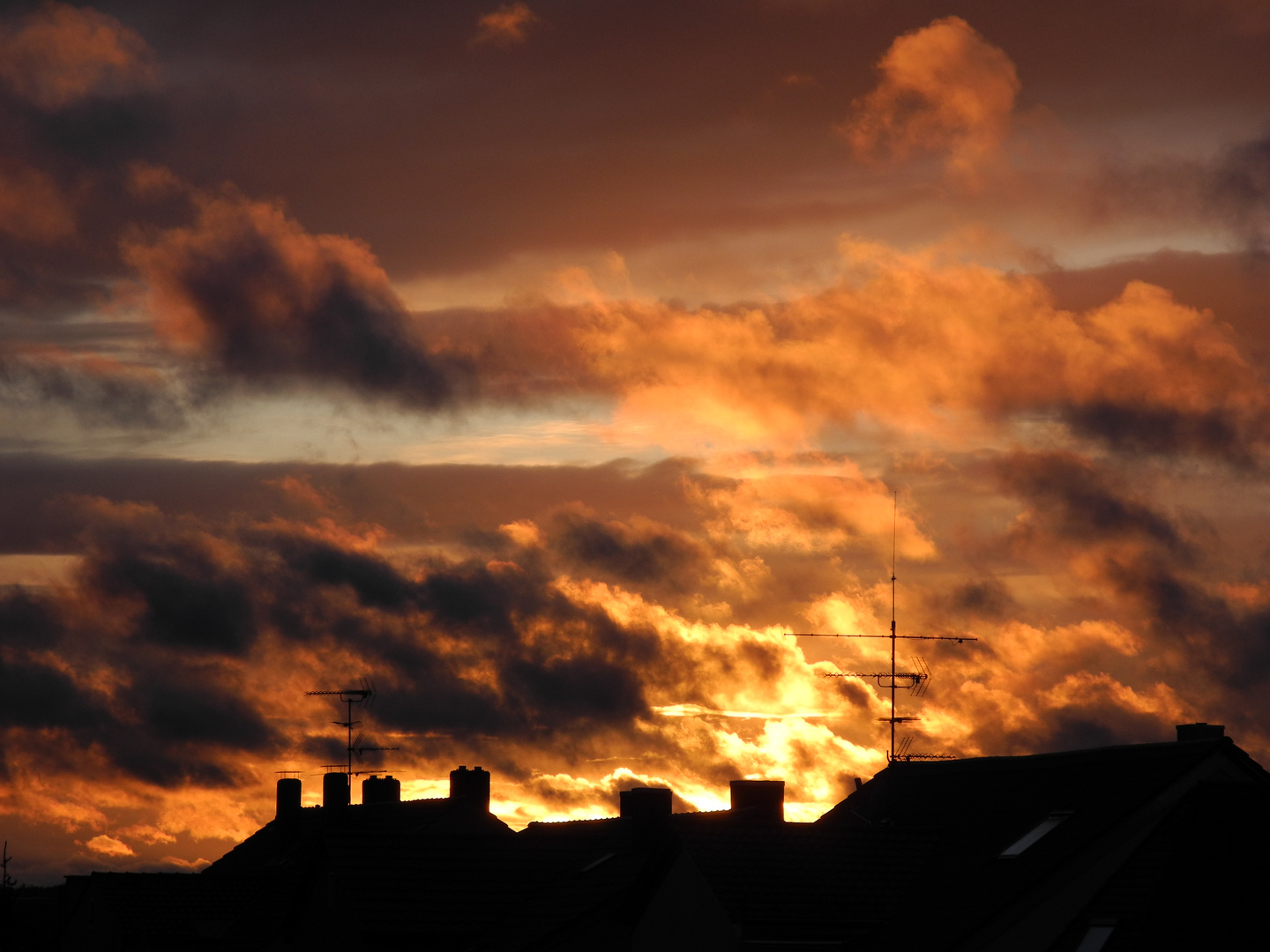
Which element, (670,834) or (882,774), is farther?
(882,774)

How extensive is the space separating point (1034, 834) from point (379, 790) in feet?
135

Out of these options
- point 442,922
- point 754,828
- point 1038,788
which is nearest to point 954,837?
point 1038,788

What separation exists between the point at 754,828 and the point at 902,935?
5.58m

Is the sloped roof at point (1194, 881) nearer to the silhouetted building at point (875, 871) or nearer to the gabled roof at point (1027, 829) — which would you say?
the silhouetted building at point (875, 871)

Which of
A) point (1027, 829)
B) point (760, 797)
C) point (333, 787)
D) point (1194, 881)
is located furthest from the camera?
point (333, 787)

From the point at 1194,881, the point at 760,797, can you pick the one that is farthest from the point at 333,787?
the point at 1194,881

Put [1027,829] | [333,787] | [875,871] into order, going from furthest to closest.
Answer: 1. [333,787]
2. [875,871]
3. [1027,829]

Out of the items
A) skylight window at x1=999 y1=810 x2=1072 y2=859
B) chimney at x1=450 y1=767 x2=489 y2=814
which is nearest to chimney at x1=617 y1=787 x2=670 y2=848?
skylight window at x1=999 y1=810 x2=1072 y2=859

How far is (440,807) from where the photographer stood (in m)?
65.9

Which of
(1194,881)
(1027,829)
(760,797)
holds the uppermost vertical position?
(760,797)

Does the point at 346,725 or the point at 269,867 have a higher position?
the point at 346,725

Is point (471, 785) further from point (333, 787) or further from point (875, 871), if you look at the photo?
point (875, 871)

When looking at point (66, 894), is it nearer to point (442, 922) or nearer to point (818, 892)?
point (442, 922)

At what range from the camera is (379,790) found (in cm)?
7500
